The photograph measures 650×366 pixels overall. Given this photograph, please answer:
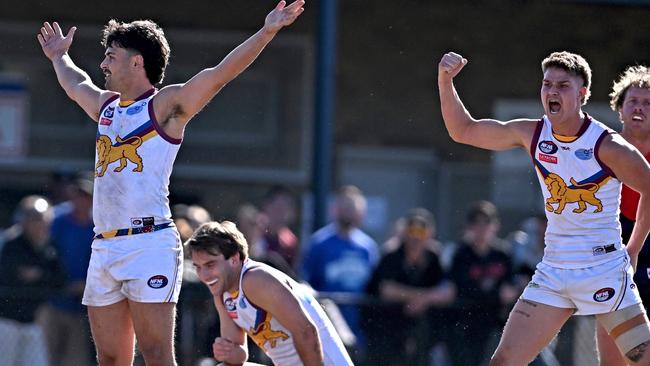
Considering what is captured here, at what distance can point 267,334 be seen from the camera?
628 centimetres

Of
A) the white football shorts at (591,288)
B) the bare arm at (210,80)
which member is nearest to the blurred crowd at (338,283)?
the white football shorts at (591,288)

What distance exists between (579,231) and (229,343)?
1.93 metres

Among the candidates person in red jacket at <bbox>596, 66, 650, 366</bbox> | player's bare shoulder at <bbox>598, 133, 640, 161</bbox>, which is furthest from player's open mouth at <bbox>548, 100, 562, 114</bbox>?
person in red jacket at <bbox>596, 66, 650, 366</bbox>

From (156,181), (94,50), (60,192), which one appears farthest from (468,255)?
(94,50)

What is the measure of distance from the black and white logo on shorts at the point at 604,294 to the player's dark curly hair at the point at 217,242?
1.84 meters

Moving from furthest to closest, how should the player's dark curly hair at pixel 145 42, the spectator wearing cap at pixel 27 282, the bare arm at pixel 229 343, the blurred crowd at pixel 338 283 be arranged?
1. the spectator wearing cap at pixel 27 282
2. the blurred crowd at pixel 338 283
3. the bare arm at pixel 229 343
4. the player's dark curly hair at pixel 145 42

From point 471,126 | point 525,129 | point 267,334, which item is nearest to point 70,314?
point 267,334

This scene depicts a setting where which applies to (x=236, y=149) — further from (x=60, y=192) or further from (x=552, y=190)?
(x=552, y=190)

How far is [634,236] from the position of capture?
6109mm

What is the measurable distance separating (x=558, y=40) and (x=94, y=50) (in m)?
5.62

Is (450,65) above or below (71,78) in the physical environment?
above

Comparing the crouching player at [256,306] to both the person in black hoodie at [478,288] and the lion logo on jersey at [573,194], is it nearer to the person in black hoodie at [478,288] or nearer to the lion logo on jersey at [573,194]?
the lion logo on jersey at [573,194]

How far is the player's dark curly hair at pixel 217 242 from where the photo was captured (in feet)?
20.4

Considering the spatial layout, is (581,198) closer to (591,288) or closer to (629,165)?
(629,165)
